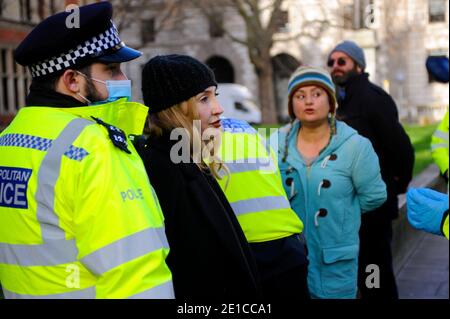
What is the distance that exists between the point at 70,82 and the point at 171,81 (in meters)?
0.67

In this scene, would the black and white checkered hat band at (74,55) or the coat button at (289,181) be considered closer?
the black and white checkered hat band at (74,55)

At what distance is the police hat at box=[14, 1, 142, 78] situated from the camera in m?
2.58

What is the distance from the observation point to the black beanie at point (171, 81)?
3219mm

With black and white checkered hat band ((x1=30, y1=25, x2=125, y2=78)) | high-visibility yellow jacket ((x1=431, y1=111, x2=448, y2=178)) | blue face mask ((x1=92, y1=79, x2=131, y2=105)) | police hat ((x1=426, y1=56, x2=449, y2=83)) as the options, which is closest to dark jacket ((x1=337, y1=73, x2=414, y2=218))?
high-visibility yellow jacket ((x1=431, y1=111, x2=448, y2=178))

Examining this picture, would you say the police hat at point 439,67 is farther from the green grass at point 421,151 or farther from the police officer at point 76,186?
the green grass at point 421,151

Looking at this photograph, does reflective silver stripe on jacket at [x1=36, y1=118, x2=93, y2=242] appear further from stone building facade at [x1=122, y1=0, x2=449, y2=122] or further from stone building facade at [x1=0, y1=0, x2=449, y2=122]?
stone building facade at [x1=122, y1=0, x2=449, y2=122]

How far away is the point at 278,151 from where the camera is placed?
16.5 feet

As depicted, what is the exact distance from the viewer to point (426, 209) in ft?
12.2

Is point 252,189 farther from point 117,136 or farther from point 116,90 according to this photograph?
point 117,136

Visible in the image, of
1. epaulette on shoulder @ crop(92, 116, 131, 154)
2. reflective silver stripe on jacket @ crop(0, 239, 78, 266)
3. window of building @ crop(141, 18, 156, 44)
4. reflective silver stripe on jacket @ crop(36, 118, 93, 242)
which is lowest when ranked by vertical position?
reflective silver stripe on jacket @ crop(0, 239, 78, 266)

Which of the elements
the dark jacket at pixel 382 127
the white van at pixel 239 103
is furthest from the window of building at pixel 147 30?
the dark jacket at pixel 382 127

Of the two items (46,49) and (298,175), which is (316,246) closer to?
(298,175)

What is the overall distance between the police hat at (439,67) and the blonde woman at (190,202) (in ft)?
8.83

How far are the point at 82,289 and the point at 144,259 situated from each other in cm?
23
